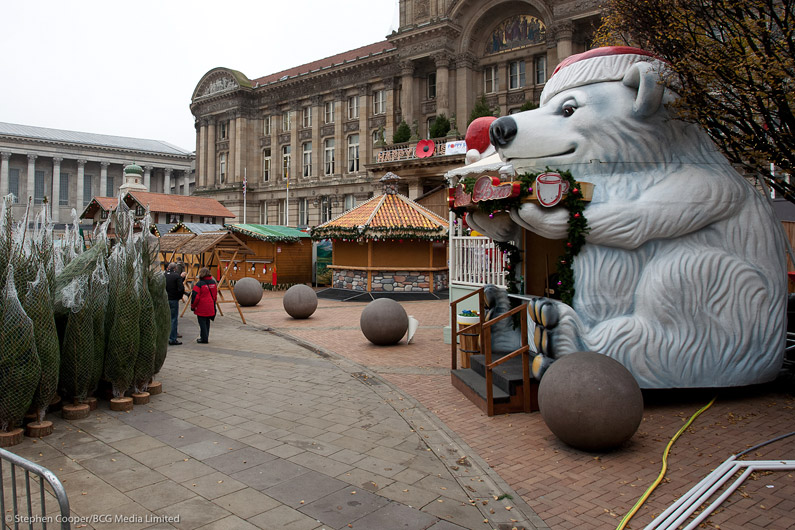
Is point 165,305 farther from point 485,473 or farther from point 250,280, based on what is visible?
point 250,280

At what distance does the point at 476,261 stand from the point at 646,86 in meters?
5.34

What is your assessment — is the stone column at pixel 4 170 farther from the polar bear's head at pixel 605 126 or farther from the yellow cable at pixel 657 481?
the yellow cable at pixel 657 481

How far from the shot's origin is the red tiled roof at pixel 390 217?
22250 millimetres

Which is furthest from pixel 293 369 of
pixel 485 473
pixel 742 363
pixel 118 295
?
pixel 742 363

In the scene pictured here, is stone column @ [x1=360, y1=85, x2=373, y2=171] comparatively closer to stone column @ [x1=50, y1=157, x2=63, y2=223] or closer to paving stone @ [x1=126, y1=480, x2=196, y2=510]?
paving stone @ [x1=126, y1=480, x2=196, y2=510]

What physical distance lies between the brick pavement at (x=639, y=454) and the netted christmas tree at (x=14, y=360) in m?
4.85

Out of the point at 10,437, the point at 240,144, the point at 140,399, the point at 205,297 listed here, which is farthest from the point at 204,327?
the point at 240,144

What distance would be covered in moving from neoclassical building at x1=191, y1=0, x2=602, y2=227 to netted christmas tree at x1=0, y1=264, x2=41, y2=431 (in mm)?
25024

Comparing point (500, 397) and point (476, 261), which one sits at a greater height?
point (476, 261)

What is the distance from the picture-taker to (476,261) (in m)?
11.5

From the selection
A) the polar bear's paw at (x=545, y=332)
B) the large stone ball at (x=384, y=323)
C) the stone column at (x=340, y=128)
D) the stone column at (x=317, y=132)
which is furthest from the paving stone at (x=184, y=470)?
the stone column at (x=317, y=132)

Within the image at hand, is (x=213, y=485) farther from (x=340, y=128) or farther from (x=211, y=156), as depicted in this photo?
(x=211, y=156)

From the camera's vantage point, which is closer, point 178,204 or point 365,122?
point 178,204

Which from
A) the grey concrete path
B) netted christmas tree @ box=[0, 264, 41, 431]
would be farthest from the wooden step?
netted christmas tree @ box=[0, 264, 41, 431]
